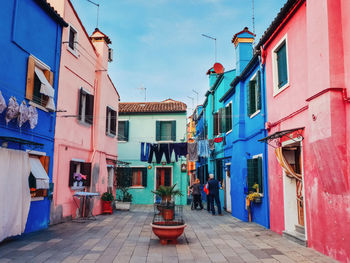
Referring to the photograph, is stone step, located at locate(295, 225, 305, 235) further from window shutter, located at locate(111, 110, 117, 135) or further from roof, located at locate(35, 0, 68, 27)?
window shutter, located at locate(111, 110, 117, 135)

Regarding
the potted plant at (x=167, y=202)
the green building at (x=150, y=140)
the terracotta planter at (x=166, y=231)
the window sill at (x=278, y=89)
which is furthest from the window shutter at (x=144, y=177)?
the terracotta planter at (x=166, y=231)

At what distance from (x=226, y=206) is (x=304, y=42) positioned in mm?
10108

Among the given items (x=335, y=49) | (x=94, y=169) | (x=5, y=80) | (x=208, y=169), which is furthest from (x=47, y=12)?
(x=208, y=169)

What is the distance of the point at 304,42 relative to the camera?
7129 mm

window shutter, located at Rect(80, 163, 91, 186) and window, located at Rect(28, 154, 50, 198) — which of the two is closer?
window, located at Rect(28, 154, 50, 198)

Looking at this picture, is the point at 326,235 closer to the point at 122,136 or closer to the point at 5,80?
the point at 5,80

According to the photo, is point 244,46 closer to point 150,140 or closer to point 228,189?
point 228,189

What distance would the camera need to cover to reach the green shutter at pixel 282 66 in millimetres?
8453

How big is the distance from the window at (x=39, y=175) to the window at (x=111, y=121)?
6.15m

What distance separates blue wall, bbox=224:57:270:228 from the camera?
997cm

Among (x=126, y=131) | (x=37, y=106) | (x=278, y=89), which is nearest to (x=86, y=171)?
(x=37, y=106)

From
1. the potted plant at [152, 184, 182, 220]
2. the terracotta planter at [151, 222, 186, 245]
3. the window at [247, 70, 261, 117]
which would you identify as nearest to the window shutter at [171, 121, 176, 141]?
the window at [247, 70, 261, 117]

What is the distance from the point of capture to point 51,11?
986 centimetres

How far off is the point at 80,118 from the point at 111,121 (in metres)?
4.01
